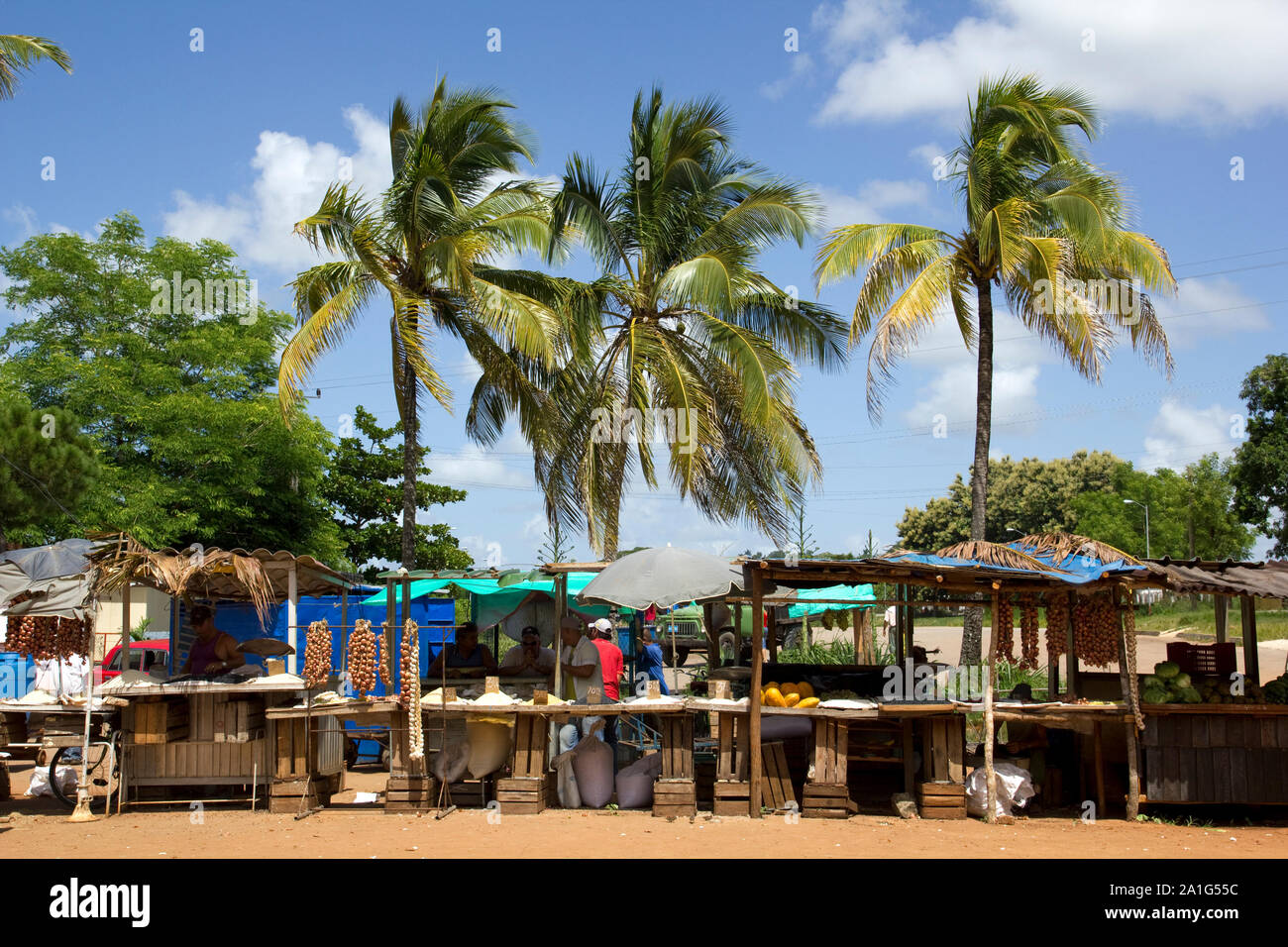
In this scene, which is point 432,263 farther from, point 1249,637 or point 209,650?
point 1249,637

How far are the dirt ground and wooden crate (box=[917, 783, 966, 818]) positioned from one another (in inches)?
6.7

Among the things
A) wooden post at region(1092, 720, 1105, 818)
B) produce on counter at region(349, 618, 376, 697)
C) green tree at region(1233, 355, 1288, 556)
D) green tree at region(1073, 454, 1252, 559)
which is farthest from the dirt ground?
green tree at region(1073, 454, 1252, 559)

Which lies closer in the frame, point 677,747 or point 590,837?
point 590,837

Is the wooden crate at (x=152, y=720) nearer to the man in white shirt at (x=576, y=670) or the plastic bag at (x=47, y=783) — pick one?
the plastic bag at (x=47, y=783)

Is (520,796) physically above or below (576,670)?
below

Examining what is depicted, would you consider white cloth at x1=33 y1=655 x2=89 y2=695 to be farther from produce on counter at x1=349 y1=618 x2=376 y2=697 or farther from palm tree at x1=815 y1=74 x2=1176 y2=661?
palm tree at x1=815 y1=74 x2=1176 y2=661

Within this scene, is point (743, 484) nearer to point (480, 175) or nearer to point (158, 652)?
point (480, 175)

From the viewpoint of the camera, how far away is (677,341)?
17.8m

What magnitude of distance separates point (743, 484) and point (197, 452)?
1316 centimetres

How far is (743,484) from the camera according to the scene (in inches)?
720

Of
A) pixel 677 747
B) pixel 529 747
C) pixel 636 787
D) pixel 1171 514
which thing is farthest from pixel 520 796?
pixel 1171 514

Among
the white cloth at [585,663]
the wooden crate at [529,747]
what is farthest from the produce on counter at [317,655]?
the white cloth at [585,663]

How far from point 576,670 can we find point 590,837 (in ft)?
9.43

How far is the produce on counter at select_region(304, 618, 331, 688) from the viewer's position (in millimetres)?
10867
